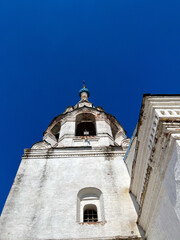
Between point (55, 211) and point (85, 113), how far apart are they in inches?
386

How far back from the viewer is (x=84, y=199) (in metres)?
8.99

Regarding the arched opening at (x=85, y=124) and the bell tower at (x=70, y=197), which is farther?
the arched opening at (x=85, y=124)

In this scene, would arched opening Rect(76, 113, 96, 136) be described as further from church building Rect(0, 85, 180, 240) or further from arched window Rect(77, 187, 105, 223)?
arched window Rect(77, 187, 105, 223)

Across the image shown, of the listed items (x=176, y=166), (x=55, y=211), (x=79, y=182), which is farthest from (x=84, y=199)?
(x=176, y=166)

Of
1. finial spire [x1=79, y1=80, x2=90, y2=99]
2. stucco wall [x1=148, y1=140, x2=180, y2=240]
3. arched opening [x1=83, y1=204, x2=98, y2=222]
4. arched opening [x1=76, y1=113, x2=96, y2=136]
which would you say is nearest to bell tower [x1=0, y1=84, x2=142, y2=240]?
arched opening [x1=83, y1=204, x2=98, y2=222]

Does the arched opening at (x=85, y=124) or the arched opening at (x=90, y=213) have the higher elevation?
the arched opening at (x=85, y=124)

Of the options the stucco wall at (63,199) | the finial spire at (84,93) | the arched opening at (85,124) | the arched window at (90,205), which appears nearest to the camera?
the stucco wall at (63,199)

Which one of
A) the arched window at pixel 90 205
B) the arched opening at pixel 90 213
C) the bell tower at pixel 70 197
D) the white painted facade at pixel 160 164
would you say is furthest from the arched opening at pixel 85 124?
the white painted facade at pixel 160 164

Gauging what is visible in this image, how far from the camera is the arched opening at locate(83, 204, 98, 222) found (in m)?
8.23

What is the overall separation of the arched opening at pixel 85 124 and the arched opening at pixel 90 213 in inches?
328

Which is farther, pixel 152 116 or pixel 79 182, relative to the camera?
pixel 79 182

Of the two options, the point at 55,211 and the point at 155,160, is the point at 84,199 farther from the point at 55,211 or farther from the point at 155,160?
the point at 155,160

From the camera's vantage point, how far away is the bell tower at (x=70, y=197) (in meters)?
7.25

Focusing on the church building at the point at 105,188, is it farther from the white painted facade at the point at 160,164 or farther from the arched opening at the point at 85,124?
the arched opening at the point at 85,124
